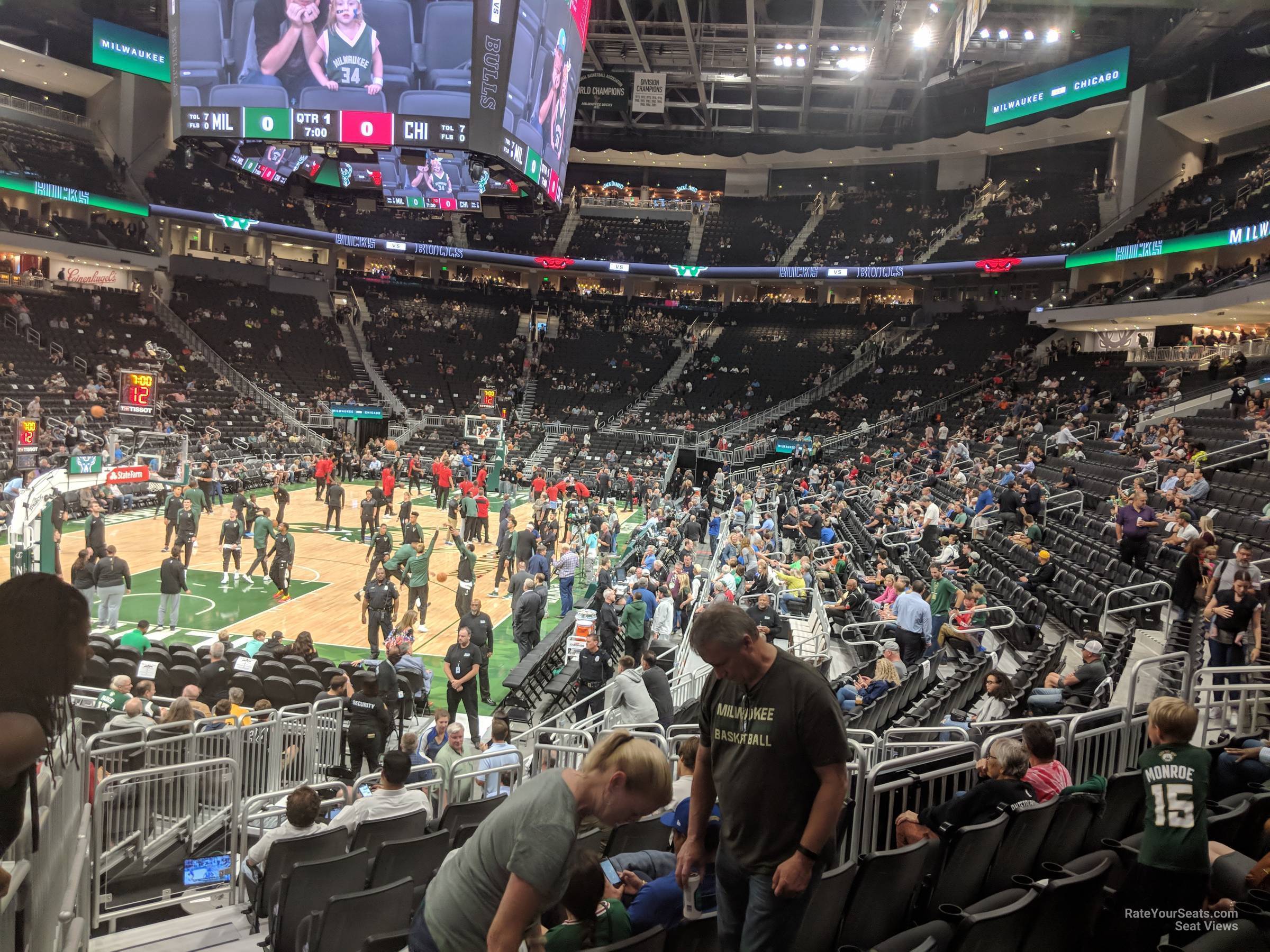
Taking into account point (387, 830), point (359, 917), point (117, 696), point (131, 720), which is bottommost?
point (117, 696)

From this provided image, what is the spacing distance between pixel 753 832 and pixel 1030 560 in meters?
11.8

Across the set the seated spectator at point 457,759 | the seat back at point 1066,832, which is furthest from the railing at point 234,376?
the seat back at point 1066,832

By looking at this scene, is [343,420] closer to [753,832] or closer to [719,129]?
[719,129]

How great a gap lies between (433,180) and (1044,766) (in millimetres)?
19846

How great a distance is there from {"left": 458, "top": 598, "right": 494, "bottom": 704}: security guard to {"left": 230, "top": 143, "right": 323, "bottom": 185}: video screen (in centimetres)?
1322

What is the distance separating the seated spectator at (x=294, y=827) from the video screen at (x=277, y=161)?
17.8 metres

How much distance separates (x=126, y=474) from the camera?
12.3 m

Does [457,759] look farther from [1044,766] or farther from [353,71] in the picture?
[353,71]

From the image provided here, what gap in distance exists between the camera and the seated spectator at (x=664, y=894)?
10.1 feet

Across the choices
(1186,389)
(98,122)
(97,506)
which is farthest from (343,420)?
(1186,389)

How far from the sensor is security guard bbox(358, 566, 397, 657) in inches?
471

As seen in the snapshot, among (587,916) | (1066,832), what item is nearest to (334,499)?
(1066,832)

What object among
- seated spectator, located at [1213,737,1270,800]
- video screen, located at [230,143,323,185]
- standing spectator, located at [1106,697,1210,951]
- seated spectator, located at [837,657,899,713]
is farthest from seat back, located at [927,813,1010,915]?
video screen, located at [230,143,323,185]

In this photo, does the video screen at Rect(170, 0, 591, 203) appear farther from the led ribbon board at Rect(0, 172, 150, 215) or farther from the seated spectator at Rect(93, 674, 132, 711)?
the led ribbon board at Rect(0, 172, 150, 215)
